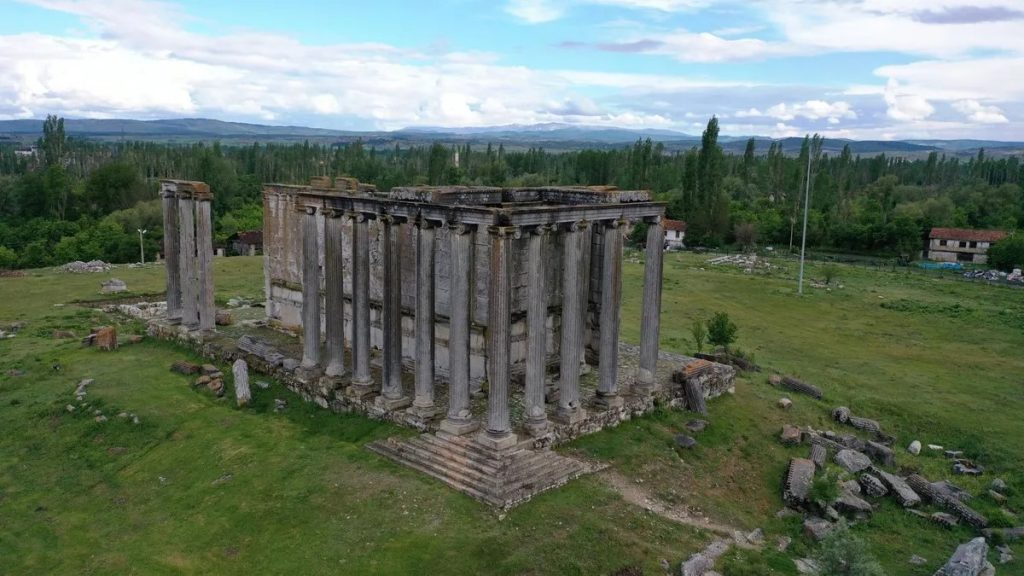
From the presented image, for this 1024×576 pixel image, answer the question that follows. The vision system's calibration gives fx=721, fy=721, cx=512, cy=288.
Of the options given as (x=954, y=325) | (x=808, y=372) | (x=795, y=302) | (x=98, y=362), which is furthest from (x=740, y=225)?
(x=98, y=362)

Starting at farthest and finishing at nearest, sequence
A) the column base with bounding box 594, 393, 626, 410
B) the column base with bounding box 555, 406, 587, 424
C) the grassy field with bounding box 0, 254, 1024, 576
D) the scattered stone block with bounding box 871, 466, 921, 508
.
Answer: the column base with bounding box 594, 393, 626, 410 < the column base with bounding box 555, 406, 587, 424 < the scattered stone block with bounding box 871, 466, 921, 508 < the grassy field with bounding box 0, 254, 1024, 576

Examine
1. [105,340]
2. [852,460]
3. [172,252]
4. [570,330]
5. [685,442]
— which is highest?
[172,252]

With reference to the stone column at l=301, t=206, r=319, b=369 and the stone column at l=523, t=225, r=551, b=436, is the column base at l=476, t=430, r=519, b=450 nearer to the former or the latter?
the stone column at l=523, t=225, r=551, b=436

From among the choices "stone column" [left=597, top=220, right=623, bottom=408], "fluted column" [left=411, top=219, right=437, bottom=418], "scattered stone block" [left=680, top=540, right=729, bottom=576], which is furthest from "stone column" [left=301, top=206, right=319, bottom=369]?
"scattered stone block" [left=680, top=540, right=729, bottom=576]

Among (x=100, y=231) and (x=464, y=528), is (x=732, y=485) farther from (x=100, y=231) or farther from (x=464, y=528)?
(x=100, y=231)

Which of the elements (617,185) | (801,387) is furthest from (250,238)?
(801,387)

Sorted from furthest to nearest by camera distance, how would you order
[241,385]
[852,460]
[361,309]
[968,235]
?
[968,235], [241,385], [361,309], [852,460]

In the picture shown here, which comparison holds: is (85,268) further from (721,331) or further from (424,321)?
(721,331)
